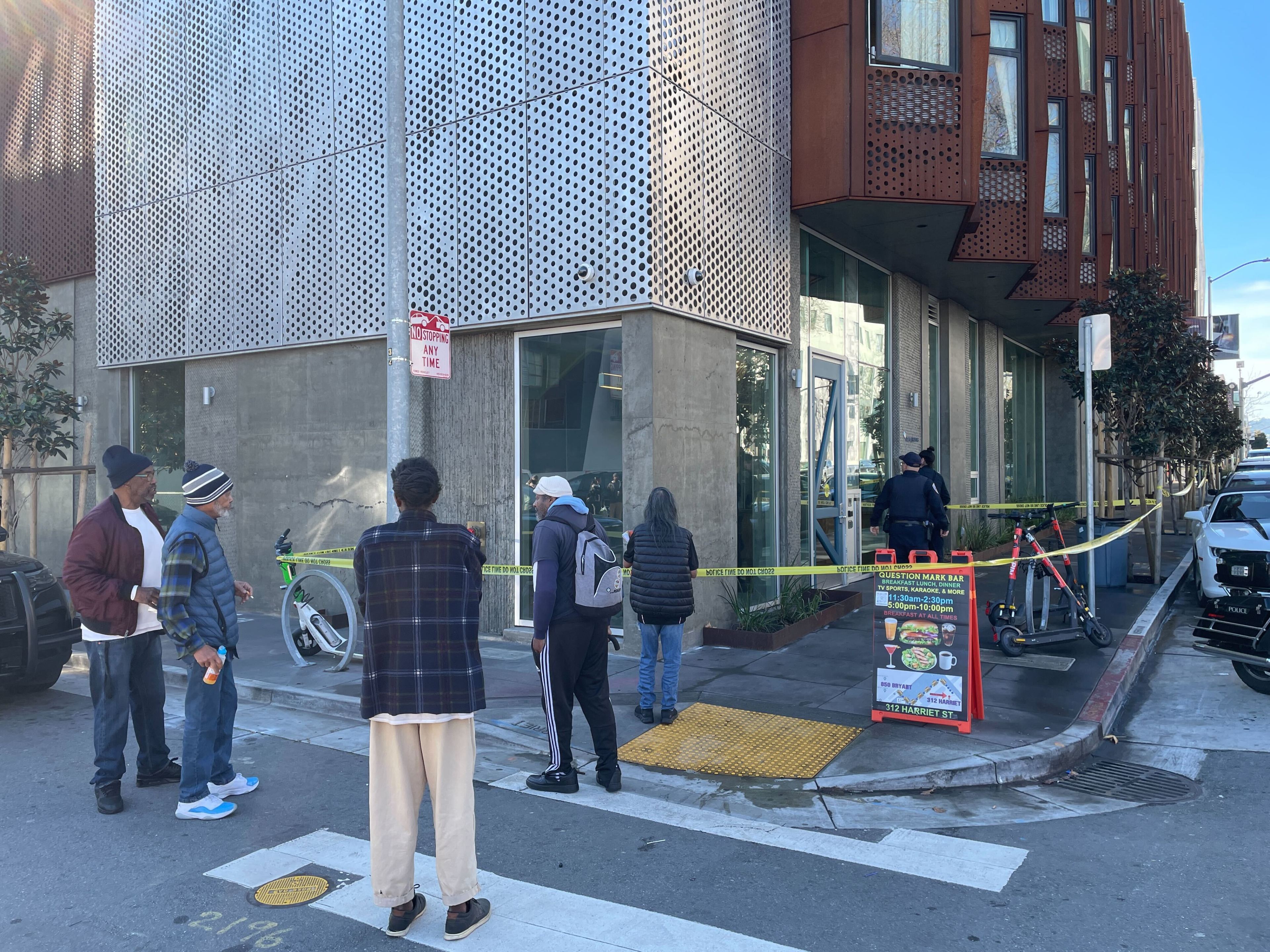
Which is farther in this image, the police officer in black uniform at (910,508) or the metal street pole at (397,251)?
the police officer in black uniform at (910,508)

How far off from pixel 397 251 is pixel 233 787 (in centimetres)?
424

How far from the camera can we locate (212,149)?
12.4 m

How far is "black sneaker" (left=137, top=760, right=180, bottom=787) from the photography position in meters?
5.92

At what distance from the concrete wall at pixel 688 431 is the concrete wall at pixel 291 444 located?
3487 mm

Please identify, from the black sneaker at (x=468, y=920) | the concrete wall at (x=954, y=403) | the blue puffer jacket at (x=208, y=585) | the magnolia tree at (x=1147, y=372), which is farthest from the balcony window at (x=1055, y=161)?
the black sneaker at (x=468, y=920)

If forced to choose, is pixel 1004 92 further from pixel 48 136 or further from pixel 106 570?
pixel 48 136

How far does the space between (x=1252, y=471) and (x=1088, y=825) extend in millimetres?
11838

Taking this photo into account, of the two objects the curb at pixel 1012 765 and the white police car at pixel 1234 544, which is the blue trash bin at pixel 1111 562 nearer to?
the white police car at pixel 1234 544

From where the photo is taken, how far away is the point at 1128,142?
1001 inches

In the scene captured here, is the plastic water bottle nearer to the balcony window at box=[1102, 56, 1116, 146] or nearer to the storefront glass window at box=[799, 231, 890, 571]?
the storefront glass window at box=[799, 231, 890, 571]

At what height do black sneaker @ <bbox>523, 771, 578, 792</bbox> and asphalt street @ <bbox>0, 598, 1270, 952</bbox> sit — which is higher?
black sneaker @ <bbox>523, 771, 578, 792</bbox>

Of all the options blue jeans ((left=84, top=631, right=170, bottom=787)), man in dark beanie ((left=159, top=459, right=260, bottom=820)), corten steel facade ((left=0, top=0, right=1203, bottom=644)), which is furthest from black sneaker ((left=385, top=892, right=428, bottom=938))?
corten steel facade ((left=0, top=0, right=1203, bottom=644))

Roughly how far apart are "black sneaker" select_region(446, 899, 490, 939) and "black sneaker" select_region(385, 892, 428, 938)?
14 cm

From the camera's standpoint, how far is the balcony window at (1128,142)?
24.4 m
